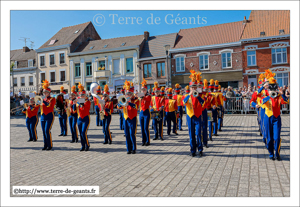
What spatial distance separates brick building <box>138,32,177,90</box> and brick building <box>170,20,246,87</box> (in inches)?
45.2

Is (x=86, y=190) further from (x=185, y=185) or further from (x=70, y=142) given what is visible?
(x=70, y=142)

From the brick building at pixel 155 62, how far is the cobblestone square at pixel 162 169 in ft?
72.1

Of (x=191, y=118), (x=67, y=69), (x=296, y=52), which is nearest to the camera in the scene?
(x=296, y=52)

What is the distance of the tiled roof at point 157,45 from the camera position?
99.1ft

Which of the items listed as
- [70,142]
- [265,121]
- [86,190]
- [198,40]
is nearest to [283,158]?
[265,121]

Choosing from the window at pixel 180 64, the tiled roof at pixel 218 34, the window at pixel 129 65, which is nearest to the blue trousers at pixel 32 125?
the tiled roof at pixel 218 34

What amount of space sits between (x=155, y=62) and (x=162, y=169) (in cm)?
2576

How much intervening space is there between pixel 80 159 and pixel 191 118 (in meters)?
3.25

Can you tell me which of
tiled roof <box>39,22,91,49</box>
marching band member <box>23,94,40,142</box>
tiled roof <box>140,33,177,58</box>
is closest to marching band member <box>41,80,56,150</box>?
marching band member <box>23,94,40,142</box>

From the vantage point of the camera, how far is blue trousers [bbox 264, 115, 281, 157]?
20.9 ft

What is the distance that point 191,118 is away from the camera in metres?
7.09

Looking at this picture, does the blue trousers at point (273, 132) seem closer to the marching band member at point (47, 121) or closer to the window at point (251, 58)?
the marching band member at point (47, 121)

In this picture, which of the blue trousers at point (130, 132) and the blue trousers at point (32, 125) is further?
the blue trousers at point (32, 125)

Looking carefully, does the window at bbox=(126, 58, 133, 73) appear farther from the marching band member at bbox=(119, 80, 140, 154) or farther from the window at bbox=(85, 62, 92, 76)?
the marching band member at bbox=(119, 80, 140, 154)
